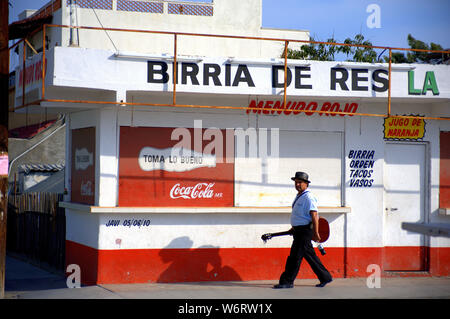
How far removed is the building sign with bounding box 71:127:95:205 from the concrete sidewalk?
5.44 feet

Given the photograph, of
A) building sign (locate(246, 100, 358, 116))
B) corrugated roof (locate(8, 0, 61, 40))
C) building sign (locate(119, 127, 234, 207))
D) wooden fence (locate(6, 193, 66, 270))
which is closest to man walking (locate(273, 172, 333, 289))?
building sign (locate(119, 127, 234, 207))

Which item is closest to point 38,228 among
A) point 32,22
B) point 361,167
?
point 361,167

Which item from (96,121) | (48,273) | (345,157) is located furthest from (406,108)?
(48,273)

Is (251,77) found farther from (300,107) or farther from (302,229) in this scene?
(302,229)

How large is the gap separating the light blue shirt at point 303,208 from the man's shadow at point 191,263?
1766 mm

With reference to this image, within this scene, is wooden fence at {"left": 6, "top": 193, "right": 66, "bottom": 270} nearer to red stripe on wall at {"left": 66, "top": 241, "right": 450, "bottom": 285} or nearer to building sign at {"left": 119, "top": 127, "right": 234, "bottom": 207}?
red stripe on wall at {"left": 66, "top": 241, "right": 450, "bottom": 285}

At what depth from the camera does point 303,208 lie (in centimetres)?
1024

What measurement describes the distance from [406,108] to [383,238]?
257cm

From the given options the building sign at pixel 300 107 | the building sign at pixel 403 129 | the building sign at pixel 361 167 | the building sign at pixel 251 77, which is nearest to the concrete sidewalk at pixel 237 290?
the building sign at pixel 361 167

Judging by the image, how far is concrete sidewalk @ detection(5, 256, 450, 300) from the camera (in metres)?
10.0

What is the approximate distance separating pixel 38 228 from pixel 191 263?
491 centimetres

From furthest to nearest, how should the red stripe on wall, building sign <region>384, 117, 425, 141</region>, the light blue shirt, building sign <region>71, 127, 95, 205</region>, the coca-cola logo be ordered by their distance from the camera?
building sign <region>384, 117, 425, 141</region>, building sign <region>71, 127, 95, 205</region>, the coca-cola logo, the red stripe on wall, the light blue shirt

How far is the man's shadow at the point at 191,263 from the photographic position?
1109cm

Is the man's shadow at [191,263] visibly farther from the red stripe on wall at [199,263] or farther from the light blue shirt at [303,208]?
the light blue shirt at [303,208]
